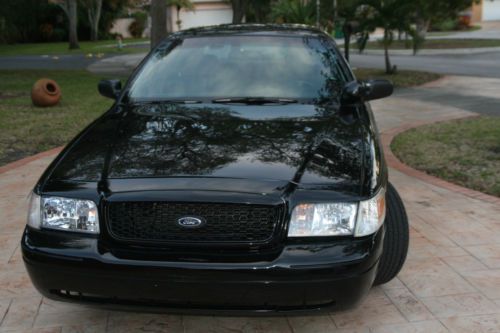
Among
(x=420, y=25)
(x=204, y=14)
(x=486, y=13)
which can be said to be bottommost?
(x=420, y=25)

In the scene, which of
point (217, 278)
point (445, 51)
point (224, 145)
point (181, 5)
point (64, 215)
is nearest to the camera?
point (217, 278)

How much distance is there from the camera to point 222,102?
380 centimetres

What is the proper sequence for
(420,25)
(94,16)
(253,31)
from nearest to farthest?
1. (253,31)
2. (420,25)
3. (94,16)

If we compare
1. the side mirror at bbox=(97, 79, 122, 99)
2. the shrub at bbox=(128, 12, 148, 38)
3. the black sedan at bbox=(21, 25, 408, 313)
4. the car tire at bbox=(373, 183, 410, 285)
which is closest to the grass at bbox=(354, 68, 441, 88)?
the side mirror at bbox=(97, 79, 122, 99)

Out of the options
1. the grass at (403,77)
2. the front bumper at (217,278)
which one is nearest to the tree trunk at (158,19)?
the grass at (403,77)

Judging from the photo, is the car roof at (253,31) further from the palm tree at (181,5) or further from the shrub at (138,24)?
the shrub at (138,24)

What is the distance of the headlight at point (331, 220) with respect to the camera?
2.59m

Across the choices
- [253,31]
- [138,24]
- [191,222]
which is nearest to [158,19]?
[253,31]

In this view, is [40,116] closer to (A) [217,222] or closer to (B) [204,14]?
(A) [217,222]

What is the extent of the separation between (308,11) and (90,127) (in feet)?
47.4

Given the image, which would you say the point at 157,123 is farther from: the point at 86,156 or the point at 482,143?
the point at 482,143

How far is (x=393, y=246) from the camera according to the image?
3.32 m

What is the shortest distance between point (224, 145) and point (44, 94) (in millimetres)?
8948

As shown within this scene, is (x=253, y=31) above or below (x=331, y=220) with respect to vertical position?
above
